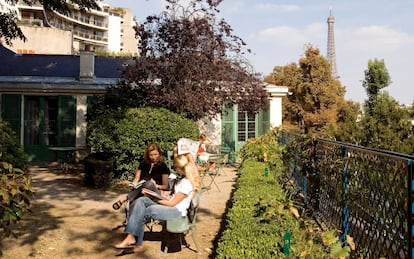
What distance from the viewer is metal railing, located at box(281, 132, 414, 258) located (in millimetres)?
2885

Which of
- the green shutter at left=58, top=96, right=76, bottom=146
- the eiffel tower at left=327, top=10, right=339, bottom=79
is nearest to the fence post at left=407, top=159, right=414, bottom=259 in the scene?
the green shutter at left=58, top=96, right=76, bottom=146

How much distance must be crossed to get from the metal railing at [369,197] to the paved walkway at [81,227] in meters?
1.75

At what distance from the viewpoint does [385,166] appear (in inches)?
126

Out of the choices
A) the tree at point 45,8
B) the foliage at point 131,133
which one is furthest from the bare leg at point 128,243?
the tree at point 45,8

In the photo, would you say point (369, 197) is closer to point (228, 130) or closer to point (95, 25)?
point (228, 130)

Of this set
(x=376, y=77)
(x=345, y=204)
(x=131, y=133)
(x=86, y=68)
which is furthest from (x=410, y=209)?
(x=376, y=77)

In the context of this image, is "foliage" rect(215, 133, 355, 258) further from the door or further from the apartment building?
the apartment building

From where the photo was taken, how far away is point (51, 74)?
16.3 metres

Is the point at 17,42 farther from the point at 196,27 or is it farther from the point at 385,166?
the point at 385,166

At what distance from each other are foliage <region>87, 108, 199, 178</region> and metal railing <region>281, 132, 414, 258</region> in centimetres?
475

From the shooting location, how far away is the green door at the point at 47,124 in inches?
562

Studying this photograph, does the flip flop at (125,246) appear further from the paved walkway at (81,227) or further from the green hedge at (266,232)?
the green hedge at (266,232)

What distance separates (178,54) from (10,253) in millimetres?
7023

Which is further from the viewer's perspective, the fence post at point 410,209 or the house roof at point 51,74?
the house roof at point 51,74
